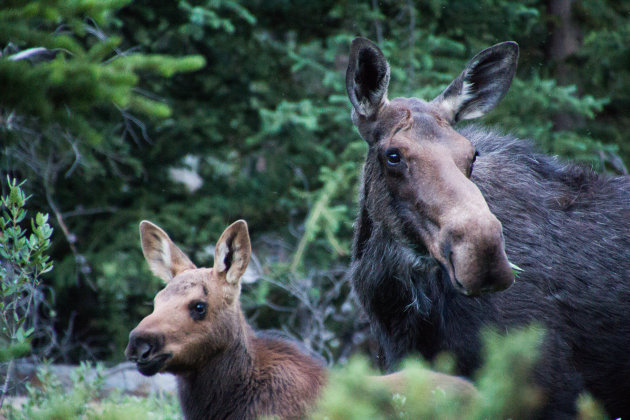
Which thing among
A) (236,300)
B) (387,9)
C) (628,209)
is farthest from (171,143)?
(628,209)

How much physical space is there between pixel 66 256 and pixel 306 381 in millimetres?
5615

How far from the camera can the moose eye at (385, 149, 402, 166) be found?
4566 mm

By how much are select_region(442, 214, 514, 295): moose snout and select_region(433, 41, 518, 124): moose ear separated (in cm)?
143

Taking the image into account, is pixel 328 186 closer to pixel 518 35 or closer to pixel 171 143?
pixel 171 143

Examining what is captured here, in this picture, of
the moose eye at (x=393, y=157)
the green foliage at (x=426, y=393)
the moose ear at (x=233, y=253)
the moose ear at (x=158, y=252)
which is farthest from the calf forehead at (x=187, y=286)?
the green foliage at (x=426, y=393)

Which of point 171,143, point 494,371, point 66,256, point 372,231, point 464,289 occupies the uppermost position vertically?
point 494,371

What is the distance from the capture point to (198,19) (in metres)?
8.77

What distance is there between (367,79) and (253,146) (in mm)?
5875

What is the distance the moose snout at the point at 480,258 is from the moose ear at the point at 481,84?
1.43 m

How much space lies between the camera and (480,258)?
12.3 ft

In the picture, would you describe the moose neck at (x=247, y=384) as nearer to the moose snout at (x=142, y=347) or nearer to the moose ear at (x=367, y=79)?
the moose snout at (x=142, y=347)

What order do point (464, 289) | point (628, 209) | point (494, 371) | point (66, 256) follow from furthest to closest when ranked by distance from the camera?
point (66, 256) < point (628, 209) < point (464, 289) < point (494, 371)

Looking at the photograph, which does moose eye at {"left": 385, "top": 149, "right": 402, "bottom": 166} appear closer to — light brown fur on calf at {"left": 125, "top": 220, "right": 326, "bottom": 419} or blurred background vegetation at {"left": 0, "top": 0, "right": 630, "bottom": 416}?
light brown fur on calf at {"left": 125, "top": 220, "right": 326, "bottom": 419}

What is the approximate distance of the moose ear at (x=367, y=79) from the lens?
491 centimetres
